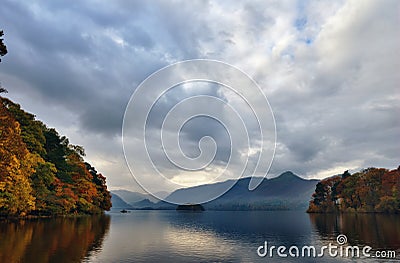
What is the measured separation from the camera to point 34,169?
5116cm

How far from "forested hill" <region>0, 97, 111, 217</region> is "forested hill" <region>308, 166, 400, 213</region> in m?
86.5

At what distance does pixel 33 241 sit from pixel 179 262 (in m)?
15.4

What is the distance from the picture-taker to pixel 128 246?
33.0m

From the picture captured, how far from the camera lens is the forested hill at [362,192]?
3779 inches

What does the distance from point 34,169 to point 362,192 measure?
98.8 meters

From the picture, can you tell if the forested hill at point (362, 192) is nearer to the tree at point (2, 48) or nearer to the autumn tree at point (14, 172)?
the autumn tree at point (14, 172)

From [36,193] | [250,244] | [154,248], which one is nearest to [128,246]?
[154,248]

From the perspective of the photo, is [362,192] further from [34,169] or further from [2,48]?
[2,48]

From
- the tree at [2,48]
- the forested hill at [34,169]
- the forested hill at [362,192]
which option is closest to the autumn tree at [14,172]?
the forested hill at [34,169]

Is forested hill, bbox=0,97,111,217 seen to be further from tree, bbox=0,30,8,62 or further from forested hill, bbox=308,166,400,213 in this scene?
forested hill, bbox=308,166,400,213

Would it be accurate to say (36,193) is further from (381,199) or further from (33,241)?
Answer: (381,199)

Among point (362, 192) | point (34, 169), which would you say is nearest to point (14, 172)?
point (34, 169)

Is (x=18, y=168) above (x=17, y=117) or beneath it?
beneath

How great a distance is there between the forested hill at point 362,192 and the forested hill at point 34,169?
86.5 metres
